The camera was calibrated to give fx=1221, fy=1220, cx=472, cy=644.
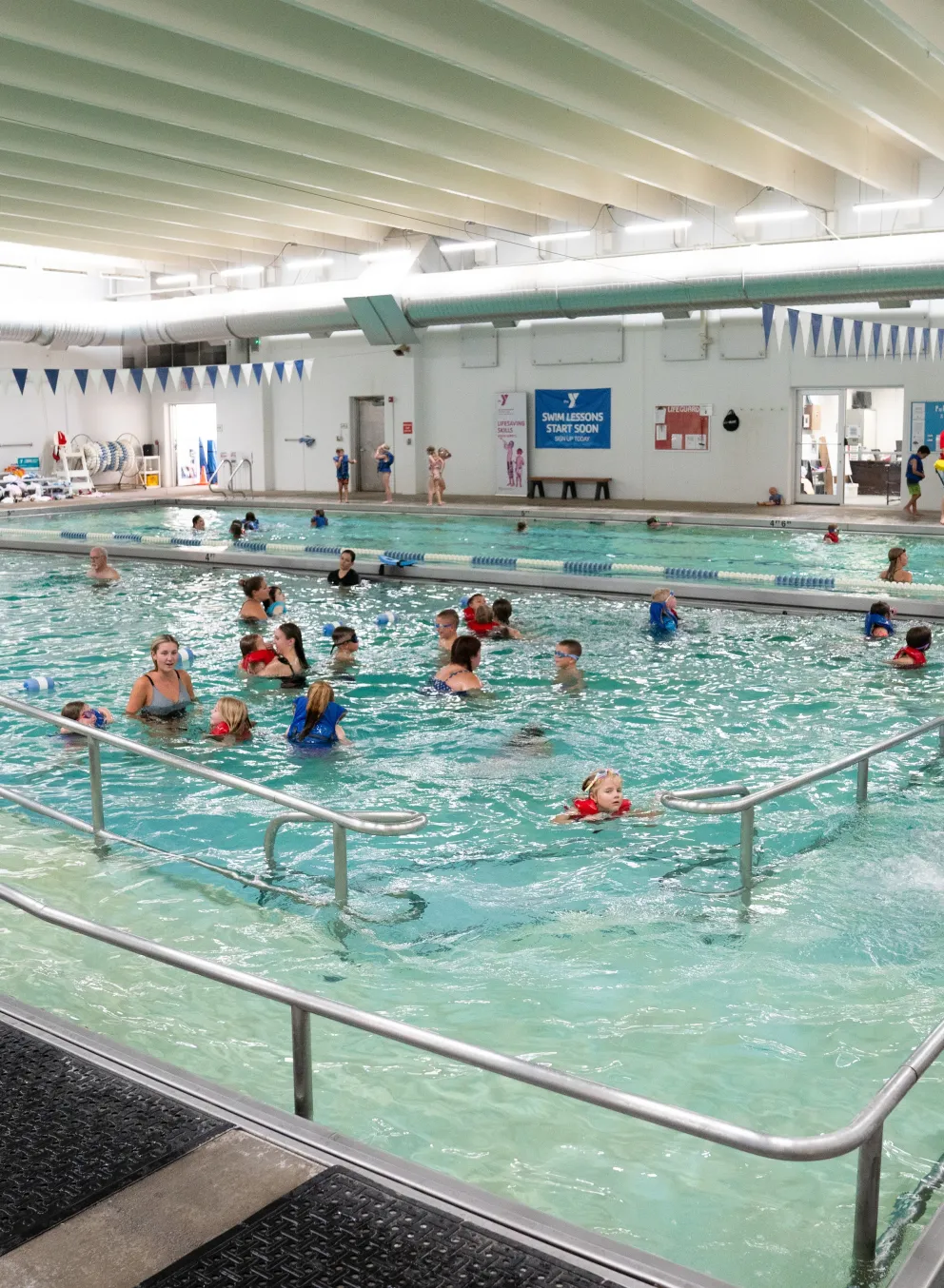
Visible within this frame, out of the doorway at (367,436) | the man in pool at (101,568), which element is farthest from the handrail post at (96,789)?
the doorway at (367,436)

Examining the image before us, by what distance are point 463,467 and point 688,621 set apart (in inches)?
602

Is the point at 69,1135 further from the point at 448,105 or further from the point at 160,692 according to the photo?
the point at 448,105

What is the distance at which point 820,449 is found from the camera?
80.2ft

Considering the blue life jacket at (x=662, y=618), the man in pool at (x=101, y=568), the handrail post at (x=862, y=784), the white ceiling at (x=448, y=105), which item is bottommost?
the handrail post at (x=862, y=784)

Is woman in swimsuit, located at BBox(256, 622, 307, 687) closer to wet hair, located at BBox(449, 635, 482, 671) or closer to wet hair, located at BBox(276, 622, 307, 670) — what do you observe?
wet hair, located at BBox(276, 622, 307, 670)

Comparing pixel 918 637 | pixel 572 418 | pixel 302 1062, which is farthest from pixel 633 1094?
pixel 572 418

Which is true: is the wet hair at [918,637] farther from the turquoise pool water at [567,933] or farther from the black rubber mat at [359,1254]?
the black rubber mat at [359,1254]

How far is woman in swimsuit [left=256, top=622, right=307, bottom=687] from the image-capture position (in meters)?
10.5

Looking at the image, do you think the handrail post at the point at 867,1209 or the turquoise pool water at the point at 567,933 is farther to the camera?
the turquoise pool water at the point at 567,933

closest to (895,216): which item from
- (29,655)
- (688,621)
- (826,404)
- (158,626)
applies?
(826,404)

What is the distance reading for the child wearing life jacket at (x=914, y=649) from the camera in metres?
10.8

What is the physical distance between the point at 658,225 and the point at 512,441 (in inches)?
305

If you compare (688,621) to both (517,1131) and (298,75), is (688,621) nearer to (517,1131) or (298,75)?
(298,75)

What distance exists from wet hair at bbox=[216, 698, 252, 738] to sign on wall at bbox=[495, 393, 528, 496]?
744 inches
